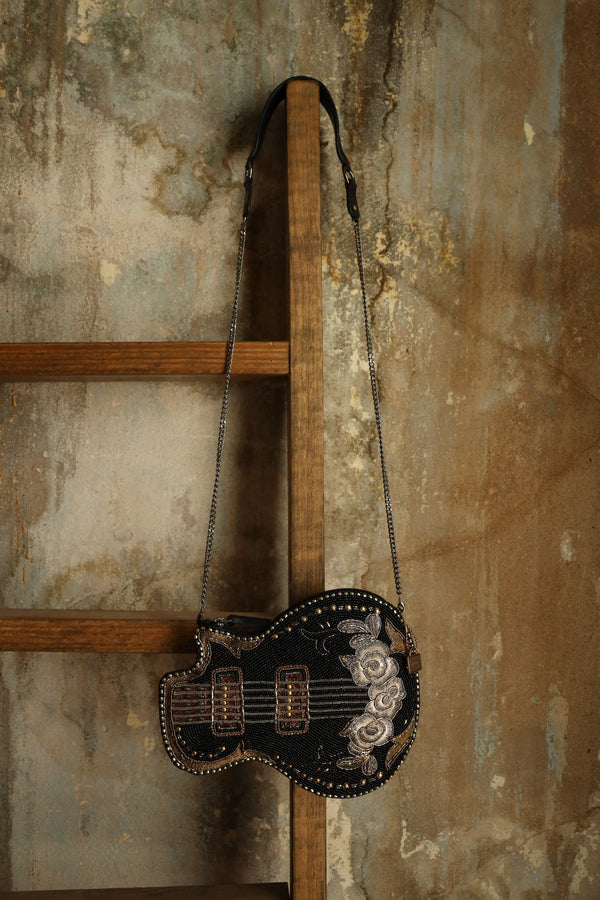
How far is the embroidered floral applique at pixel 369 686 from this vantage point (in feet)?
2.72

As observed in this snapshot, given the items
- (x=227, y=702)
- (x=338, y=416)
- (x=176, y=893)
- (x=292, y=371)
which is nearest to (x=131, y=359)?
(x=292, y=371)

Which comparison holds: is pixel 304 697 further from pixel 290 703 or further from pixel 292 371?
pixel 292 371

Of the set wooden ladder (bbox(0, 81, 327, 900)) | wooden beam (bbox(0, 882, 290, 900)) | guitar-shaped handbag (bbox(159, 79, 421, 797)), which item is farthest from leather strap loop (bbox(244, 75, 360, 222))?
wooden beam (bbox(0, 882, 290, 900))

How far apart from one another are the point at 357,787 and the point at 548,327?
0.77 metres

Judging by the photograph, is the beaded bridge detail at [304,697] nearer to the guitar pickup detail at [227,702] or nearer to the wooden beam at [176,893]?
the guitar pickup detail at [227,702]

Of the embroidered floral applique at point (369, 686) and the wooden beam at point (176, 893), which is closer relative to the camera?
the embroidered floral applique at point (369, 686)

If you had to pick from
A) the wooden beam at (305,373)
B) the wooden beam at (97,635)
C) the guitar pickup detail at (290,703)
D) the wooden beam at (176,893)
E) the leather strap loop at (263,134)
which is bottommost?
the wooden beam at (176,893)

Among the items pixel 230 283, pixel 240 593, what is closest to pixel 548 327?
pixel 230 283

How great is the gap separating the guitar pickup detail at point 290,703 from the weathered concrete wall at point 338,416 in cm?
21

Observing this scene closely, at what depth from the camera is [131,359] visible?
2.92 feet

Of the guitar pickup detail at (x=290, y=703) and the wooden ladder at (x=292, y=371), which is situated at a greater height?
the wooden ladder at (x=292, y=371)

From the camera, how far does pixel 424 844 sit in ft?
3.37

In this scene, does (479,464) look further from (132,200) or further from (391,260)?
(132,200)

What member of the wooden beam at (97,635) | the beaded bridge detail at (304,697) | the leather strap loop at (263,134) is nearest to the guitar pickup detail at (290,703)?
the beaded bridge detail at (304,697)
